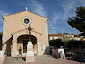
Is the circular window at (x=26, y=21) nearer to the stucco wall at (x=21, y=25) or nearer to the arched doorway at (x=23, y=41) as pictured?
the stucco wall at (x=21, y=25)

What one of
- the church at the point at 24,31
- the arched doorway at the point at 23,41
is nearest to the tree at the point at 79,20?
the church at the point at 24,31

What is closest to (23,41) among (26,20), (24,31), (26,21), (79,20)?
(24,31)

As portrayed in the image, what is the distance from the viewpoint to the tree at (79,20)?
17.6 meters

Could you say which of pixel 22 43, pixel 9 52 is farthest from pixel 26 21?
pixel 9 52

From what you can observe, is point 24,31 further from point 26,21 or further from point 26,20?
point 26,20

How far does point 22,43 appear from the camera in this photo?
1956 cm

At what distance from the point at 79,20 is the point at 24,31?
10341 mm

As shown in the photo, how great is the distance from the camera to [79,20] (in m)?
19.5

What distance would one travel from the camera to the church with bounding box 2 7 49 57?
1868 cm

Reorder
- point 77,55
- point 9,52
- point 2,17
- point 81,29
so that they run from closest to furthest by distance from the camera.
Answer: point 77,55 → point 81,29 → point 9,52 → point 2,17

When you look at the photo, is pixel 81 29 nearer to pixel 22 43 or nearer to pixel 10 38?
pixel 22 43

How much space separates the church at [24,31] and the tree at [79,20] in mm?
5255

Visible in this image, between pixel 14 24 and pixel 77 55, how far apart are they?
1349 cm

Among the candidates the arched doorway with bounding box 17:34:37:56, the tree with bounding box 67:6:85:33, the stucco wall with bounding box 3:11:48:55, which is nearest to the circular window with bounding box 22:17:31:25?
the stucco wall with bounding box 3:11:48:55
